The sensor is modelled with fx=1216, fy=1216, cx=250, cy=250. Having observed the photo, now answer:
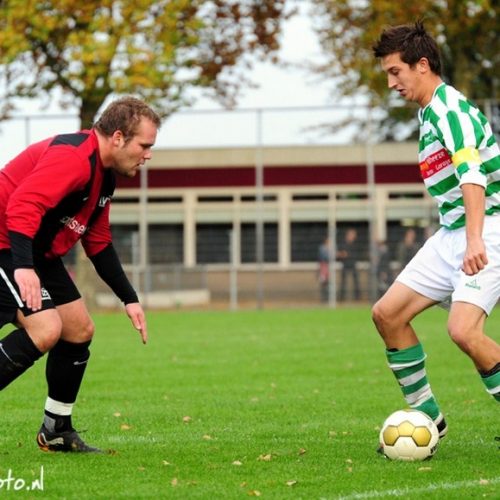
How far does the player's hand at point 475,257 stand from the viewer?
6.31 meters

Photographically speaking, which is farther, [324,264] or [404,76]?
[324,264]

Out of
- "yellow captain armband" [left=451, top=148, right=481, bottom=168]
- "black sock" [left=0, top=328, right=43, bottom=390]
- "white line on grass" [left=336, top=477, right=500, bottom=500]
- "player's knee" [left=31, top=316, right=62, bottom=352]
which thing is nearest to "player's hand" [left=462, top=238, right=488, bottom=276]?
"yellow captain armband" [left=451, top=148, right=481, bottom=168]

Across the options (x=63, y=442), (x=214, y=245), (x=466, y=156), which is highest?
(x=466, y=156)

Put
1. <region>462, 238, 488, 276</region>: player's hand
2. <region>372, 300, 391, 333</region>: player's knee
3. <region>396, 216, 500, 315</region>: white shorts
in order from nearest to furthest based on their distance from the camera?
<region>462, 238, 488, 276</region>: player's hand
<region>396, 216, 500, 315</region>: white shorts
<region>372, 300, 391, 333</region>: player's knee

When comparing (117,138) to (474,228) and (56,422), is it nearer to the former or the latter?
(56,422)

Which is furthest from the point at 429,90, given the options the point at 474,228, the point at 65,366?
the point at 65,366

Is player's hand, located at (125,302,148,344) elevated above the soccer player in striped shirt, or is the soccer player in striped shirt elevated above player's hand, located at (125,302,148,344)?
the soccer player in striped shirt

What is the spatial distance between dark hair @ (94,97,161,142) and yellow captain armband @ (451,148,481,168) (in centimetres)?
161

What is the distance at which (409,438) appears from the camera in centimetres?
668

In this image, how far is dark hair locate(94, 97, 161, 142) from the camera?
649cm

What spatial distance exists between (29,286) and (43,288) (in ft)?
2.08

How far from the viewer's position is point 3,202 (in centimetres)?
650

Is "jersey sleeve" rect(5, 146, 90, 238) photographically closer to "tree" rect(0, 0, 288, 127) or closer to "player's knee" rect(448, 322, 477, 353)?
"player's knee" rect(448, 322, 477, 353)

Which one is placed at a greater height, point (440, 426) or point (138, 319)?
point (138, 319)
